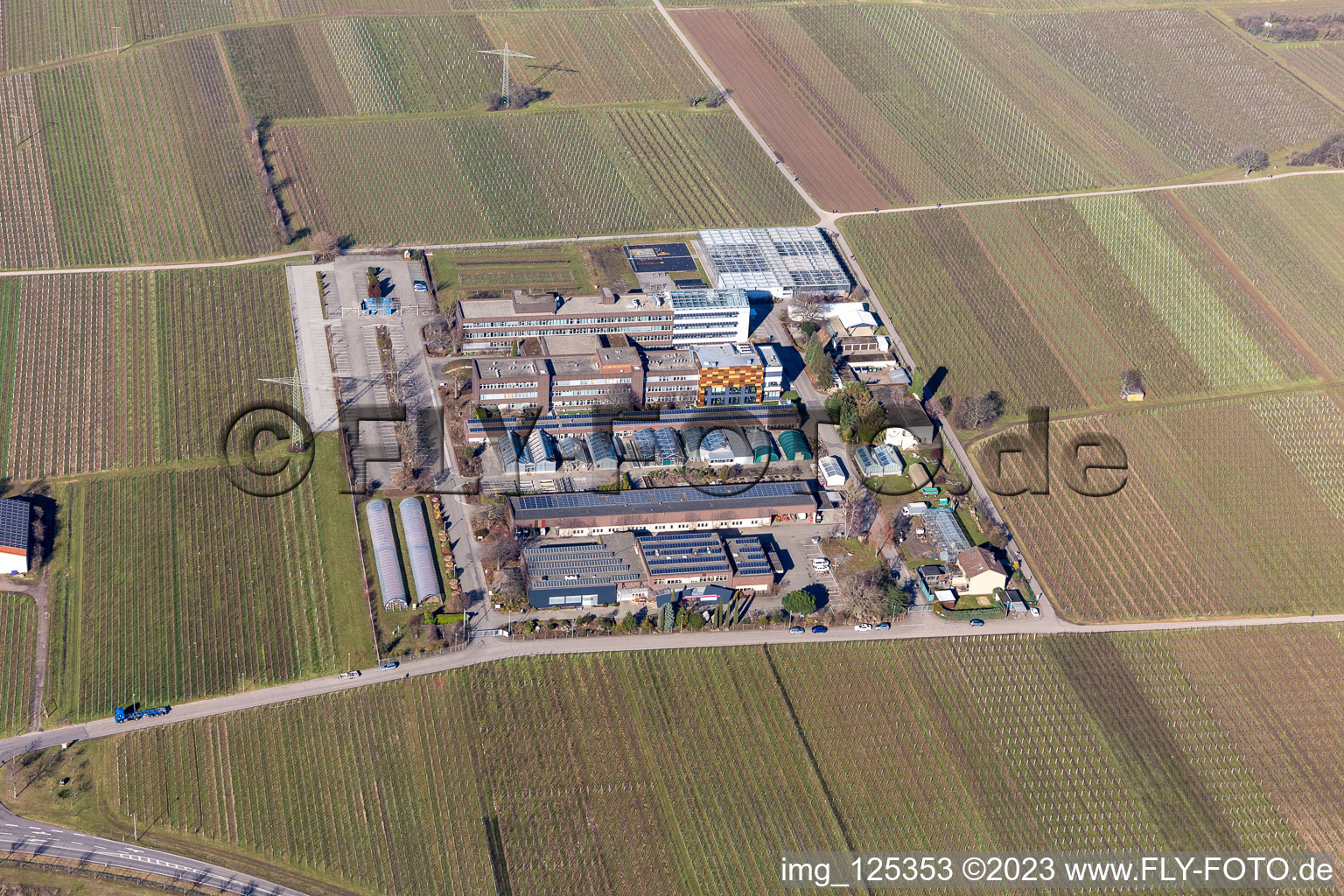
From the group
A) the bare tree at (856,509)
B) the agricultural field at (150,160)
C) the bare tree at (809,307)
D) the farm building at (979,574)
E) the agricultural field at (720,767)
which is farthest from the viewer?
the agricultural field at (150,160)

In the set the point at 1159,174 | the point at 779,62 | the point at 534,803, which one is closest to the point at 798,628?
the point at 534,803

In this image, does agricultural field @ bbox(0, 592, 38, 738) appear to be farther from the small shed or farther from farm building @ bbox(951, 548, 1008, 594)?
farm building @ bbox(951, 548, 1008, 594)

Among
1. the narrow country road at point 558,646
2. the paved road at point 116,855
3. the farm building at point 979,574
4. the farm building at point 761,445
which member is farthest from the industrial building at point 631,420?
the paved road at point 116,855

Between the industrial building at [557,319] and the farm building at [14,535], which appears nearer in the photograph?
the farm building at [14,535]

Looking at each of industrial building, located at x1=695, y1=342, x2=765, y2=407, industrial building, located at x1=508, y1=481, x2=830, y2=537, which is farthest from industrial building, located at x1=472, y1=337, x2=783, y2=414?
industrial building, located at x1=508, y1=481, x2=830, y2=537

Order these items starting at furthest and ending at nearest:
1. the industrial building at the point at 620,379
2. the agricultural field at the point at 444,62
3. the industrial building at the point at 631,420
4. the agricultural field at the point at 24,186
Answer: the agricultural field at the point at 444,62 < the agricultural field at the point at 24,186 < the industrial building at the point at 620,379 < the industrial building at the point at 631,420

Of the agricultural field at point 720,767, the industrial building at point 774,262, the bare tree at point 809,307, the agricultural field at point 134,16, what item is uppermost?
the agricultural field at point 134,16

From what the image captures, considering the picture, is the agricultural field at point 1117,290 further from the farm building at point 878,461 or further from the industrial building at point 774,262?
the farm building at point 878,461

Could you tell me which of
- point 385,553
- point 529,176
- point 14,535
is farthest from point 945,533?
point 529,176
